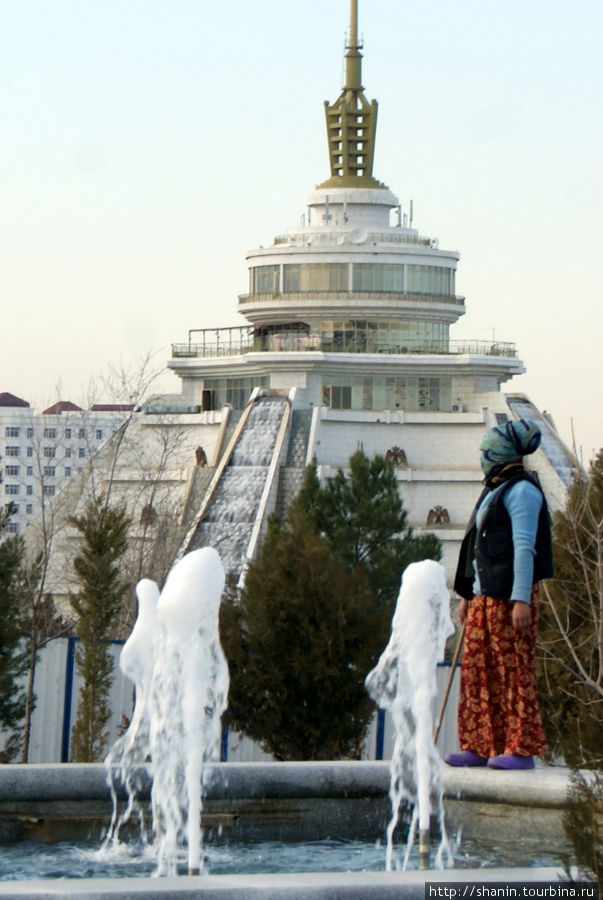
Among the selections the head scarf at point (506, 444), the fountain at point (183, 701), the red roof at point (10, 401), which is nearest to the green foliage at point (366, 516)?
the fountain at point (183, 701)

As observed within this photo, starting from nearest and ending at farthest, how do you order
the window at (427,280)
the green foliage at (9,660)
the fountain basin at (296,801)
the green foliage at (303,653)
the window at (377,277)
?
the fountain basin at (296,801) → the green foliage at (303,653) → the green foliage at (9,660) → the window at (377,277) → the window at (427,280)

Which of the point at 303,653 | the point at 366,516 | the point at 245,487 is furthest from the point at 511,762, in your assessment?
the point at 245,487

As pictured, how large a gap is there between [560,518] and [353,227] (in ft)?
170

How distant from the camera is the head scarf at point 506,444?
9.86 meters

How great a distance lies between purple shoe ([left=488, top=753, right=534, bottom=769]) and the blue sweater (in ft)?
2.88

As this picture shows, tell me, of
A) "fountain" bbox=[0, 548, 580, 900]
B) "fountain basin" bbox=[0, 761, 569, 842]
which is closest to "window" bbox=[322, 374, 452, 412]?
"fountain" bbox=[0, 548, 580, 900]

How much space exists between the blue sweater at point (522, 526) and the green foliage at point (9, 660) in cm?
633

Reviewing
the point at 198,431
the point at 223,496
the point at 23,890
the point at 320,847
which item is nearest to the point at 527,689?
the point at 320,847

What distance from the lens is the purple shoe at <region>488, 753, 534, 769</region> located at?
9.64m

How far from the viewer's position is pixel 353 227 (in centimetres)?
6644

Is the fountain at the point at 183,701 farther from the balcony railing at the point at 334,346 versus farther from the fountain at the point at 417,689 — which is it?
the balcony railing at the point at 334,346

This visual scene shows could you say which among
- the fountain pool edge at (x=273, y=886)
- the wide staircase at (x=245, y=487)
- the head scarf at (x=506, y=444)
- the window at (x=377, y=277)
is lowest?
the fountain pool edge at (x=273, y=886)

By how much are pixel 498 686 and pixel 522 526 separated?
3.02 ft

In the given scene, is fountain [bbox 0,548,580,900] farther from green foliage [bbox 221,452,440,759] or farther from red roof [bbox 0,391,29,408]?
red roof [bbox 0,391,29,408]
